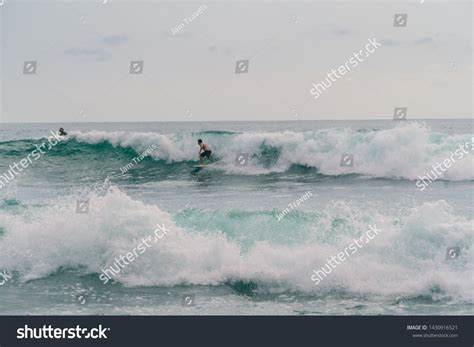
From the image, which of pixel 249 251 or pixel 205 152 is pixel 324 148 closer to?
pixel 205 152

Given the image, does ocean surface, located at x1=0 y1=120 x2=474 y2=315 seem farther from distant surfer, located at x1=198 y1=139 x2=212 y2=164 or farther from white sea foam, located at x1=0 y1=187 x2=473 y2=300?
distant surfer, located at x1=198 y1=139 x2=212 y2=164

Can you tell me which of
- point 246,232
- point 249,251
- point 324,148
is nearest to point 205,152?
point 324,148

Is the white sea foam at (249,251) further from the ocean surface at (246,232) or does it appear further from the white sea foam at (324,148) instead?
the white sea foam at (324,148)

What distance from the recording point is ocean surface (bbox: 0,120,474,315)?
644 centimetres

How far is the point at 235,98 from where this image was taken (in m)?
7.73

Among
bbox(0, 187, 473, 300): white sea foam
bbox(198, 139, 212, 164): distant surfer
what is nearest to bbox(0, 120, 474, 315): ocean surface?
bbox(0, 187, 473, 300): white sea foam

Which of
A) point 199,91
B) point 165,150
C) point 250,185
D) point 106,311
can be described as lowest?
point 106,311

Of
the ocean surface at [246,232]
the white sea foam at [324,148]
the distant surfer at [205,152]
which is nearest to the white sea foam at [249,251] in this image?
the ocean surface at [246,232]

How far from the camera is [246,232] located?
25.0 feet

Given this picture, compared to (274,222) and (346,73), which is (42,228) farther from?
(346,73)

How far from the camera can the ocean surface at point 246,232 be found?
6.44 meters

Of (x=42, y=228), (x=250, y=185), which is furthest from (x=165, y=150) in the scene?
(x=42, y=228)

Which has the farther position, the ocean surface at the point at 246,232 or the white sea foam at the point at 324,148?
the white sea foam at the point at 324,148

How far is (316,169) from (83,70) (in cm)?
489
